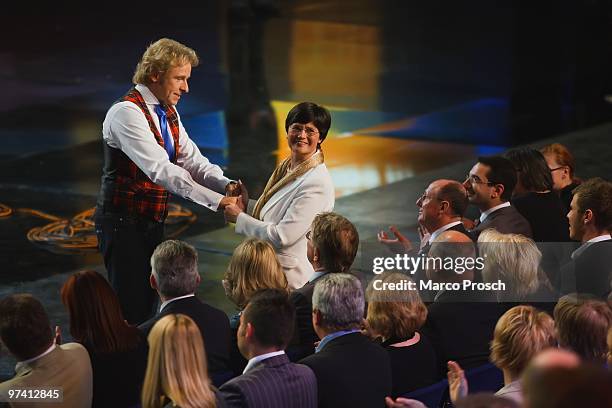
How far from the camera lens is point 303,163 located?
6.13 metres

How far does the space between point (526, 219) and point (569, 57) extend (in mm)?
12835

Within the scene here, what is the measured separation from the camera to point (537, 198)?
7.12 m

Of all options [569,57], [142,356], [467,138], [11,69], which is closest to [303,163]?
[142,356]

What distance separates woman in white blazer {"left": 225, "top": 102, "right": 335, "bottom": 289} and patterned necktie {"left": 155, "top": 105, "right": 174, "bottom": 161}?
58 centimetres

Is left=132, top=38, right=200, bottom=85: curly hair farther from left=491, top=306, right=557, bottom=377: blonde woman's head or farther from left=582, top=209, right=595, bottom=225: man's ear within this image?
left=491, top=306, right=557, bottom=377: blonde woman's head

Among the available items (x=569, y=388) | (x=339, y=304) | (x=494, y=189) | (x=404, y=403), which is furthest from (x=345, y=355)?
(x=569, y=388)

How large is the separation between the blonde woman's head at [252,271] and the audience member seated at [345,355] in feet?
2.19

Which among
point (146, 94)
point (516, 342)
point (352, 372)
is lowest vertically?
point (352, 372)

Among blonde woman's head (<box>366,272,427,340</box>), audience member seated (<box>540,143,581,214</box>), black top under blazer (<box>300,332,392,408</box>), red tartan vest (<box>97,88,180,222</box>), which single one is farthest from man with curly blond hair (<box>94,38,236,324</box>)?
audience member seated (<box>540,143,581,214</box>)

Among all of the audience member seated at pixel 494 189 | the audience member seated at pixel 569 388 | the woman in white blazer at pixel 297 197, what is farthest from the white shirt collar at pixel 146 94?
the audience member seated at pixel 569 388

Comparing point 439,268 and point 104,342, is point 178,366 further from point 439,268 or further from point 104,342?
point 439,268

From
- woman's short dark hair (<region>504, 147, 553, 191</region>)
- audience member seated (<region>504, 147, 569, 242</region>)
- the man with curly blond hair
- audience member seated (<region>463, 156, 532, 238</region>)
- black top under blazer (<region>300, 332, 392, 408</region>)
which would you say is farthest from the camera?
woman's short dark hair (<region>504, 147, 553, 191</region>)

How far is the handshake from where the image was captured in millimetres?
6320

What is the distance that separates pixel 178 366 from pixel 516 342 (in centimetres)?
140
